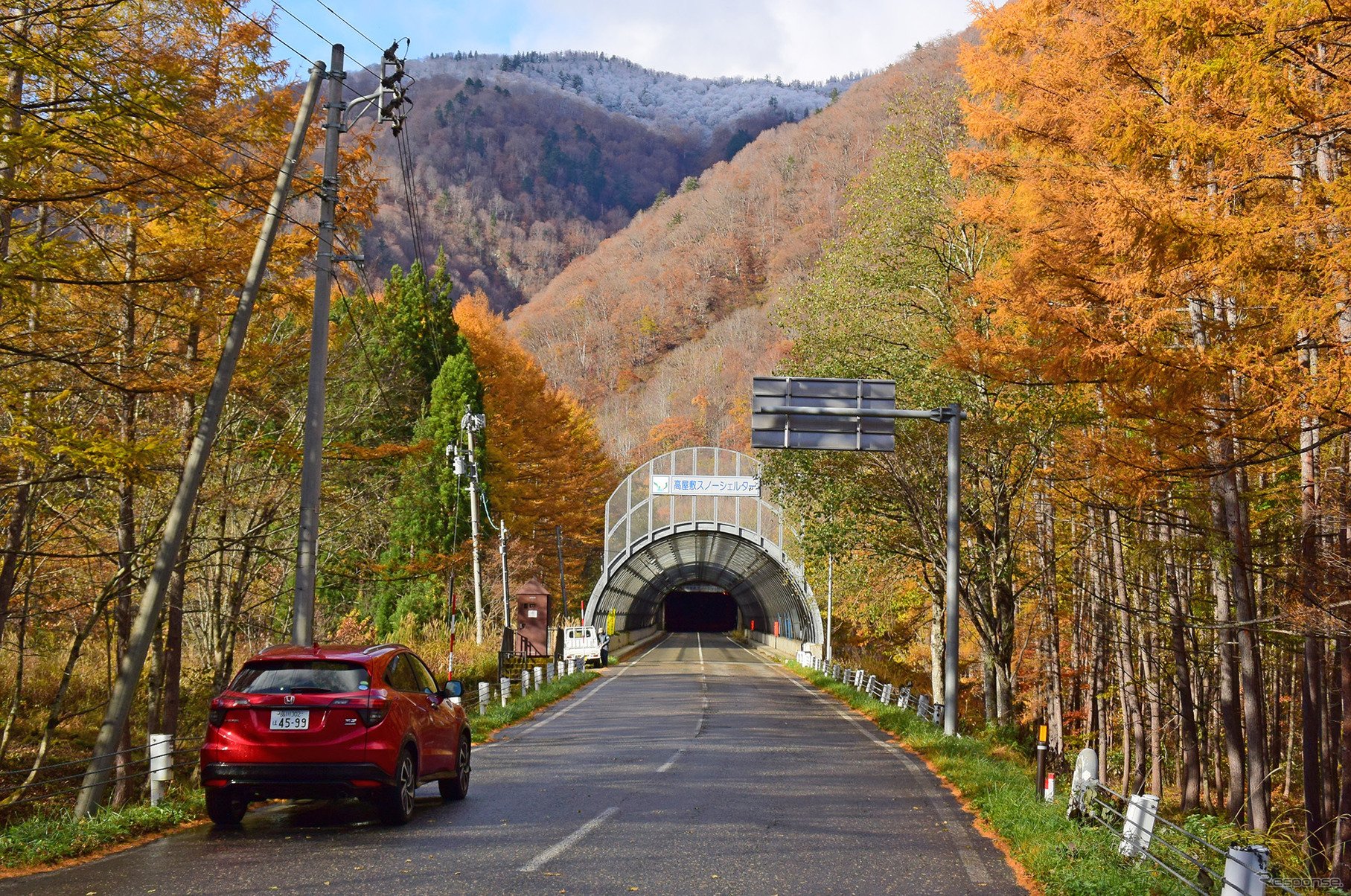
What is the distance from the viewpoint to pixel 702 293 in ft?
352

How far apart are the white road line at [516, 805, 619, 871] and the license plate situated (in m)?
2.18

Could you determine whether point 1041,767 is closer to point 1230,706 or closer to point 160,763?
point 1230,706

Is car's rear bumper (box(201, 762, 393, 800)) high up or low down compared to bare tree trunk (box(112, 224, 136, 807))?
down

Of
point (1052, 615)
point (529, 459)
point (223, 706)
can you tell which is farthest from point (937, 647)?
point (529, 459)

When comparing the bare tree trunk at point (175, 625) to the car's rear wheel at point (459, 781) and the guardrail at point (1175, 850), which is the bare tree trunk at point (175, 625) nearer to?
the car's rear wheel at point (459, 781)

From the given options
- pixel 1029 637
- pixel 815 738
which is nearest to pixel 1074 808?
pixel 815 738

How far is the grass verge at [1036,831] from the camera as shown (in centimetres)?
673

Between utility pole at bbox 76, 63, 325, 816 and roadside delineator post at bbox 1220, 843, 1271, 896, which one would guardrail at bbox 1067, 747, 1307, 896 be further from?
utility pole at bbox 76, 63, 325, 816

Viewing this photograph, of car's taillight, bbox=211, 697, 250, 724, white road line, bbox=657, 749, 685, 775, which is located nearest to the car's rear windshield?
car's taillight, bbox=211, 697, 250, 724

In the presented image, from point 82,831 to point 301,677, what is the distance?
1.84 m

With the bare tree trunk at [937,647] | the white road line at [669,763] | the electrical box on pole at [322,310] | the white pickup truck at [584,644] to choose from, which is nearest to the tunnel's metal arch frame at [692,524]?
the white pickup truck at [584,644]

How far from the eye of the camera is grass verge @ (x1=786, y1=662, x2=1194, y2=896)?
265 inches

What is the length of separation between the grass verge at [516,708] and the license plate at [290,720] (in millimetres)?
5603

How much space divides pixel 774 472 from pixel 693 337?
80374mm
